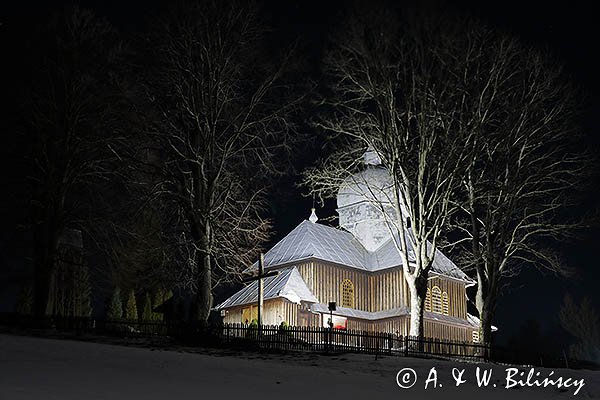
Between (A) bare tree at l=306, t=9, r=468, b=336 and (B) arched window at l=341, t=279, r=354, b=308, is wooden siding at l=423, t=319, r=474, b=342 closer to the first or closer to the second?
(B) arched window at l=341, t=279, r=354, b=308

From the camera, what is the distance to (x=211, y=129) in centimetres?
2500

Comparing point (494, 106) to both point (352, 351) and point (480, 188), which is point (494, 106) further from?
point (352, 351)

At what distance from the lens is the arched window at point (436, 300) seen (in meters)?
47.9

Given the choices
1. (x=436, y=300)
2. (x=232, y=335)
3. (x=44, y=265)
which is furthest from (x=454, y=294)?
(x=44, y=265)

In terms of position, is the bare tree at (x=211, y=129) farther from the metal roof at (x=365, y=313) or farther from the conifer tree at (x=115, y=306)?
the metal roof at (x=365, y=313)

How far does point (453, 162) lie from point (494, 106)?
287 cm

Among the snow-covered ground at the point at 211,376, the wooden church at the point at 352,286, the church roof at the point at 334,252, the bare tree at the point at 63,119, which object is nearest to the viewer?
the snow-covered ground at the point at 211,376

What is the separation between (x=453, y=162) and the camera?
25.6m

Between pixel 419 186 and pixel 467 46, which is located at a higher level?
pixel 467 46

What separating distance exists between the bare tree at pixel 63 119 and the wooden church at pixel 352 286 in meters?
17.3

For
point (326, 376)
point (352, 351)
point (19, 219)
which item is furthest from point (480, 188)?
point (19, 219)

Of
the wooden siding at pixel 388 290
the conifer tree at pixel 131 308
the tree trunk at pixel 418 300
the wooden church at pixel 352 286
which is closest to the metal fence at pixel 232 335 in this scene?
the tree trunk at pixel 418 300

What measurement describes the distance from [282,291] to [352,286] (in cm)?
671

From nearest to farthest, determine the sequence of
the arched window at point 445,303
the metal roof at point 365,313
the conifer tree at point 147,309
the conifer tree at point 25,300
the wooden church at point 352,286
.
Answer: the conifer tree at point 25,300
the conifer tree at point 147,309
the wooden church at point 352,286
the metal roof at point 365,313
the arched window at point 445,303
